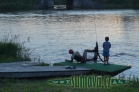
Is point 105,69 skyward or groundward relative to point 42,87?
groundward

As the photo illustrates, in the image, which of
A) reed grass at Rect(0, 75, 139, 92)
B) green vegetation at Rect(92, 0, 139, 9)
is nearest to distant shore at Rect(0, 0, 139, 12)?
green vegetation at Rect(92, 0, 139, 9)

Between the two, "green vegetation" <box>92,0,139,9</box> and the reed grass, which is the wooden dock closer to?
the reed grass

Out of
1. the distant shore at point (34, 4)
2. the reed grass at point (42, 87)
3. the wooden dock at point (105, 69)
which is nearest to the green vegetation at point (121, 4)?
the distant shore at point (34, 4)

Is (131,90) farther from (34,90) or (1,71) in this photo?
(1,71)

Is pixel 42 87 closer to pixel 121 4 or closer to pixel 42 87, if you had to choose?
pixel 42 87

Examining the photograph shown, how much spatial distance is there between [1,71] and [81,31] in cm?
2397

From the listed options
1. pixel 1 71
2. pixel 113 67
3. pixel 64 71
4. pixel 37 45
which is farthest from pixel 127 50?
pixel 1 71

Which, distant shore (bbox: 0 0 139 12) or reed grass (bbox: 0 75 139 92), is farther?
distant shore (bbox: 0 0 139 12)

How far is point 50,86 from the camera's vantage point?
441 inches

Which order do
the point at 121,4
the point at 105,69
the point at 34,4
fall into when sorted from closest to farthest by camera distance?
1. the point at 105,69
2. the point at 121,4
3. the point at 34,4

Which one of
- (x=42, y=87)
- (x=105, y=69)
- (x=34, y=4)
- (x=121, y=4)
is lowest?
(x=105, y=69)

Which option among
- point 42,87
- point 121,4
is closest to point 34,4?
point 121,4

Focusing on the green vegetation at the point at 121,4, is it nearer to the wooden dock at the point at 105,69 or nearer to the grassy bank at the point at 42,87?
the wooden dock at the point at 105,69

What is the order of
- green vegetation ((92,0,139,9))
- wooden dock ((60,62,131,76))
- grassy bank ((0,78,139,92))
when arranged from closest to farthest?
1. grassy bank ((0,78,139,92))
2. wooden dock ((60,62,131,76))
3. green vegetation ((92,0,139,9))
